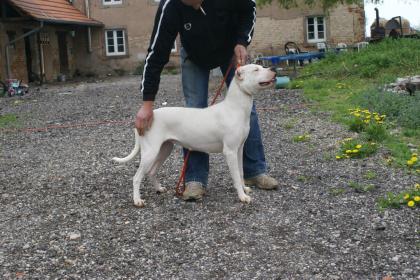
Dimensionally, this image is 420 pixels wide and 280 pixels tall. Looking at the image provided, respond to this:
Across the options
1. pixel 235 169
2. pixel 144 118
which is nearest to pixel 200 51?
pixel 144 118

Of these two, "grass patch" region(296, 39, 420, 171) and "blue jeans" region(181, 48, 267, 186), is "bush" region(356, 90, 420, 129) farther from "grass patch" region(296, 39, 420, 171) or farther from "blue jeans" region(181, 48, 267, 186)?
"blue jeans" region(181, 48, 267, 186)

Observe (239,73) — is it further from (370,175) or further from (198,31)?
(370,175)

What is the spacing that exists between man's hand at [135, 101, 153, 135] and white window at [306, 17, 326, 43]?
83.7 feet

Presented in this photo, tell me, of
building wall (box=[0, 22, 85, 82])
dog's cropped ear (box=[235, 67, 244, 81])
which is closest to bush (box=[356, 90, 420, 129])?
dog's cropped ear (box=[235, 67, 244, 81])

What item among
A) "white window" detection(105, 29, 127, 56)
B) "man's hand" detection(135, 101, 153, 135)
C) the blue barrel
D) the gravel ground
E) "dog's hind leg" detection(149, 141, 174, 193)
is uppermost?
"white window" detection(105, 29, 127, 56)

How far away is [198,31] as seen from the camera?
4.67 m

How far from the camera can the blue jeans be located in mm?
4996

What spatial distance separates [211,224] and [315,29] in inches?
1032

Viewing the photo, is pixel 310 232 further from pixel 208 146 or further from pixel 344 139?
pixel 344 139

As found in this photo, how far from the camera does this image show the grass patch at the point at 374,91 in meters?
6.90

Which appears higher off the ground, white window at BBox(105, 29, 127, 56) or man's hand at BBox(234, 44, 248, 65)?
white window at BBox(105, 29, 127, 56)

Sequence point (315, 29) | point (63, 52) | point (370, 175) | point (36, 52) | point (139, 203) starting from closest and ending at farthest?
point (139, 203)
point (370, 175)
point (36, 52)
point (63, 52)
point (315, 29)

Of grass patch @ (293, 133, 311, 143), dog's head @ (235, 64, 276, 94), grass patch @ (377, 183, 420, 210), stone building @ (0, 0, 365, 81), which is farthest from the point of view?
stone building @ (0, 0, 365, 81)

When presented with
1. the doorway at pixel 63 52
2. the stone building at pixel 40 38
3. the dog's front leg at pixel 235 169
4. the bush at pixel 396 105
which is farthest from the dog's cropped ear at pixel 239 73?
the doorway at pixel 63 52
